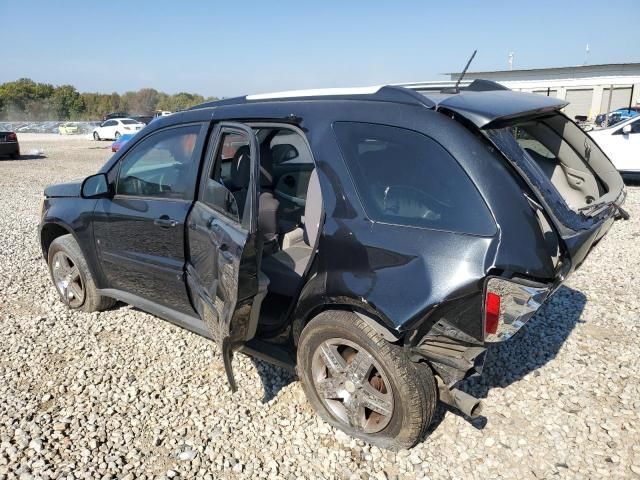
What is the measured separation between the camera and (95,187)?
3.78m

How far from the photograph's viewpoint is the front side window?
3.26 m

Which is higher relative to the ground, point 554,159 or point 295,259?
point 554,159

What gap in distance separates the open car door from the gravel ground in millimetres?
495

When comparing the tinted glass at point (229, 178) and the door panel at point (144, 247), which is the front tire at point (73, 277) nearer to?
the door panel at point (144, 247)

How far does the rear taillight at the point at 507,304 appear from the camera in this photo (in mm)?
2098

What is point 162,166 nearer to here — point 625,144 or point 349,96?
point 349,96

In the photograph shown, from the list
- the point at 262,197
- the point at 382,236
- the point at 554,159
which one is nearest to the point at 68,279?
the point at 262,197

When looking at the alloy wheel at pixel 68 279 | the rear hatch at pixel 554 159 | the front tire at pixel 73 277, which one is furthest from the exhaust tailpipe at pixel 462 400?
the alloy wheel at pixel 68 279

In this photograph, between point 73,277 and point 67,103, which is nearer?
point 73,277

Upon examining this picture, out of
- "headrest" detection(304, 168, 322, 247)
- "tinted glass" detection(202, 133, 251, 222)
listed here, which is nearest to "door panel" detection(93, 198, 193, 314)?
"tinted glass" detection(202, 133, 251, 222)

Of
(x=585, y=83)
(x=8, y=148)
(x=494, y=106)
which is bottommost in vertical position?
(x=8, y=148)

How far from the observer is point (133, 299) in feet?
12.2

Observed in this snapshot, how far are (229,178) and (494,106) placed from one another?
71.8 inches

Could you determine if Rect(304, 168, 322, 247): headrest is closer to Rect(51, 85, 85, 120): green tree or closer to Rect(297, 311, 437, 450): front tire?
Rect(297, 311, 437, 450): front tire
